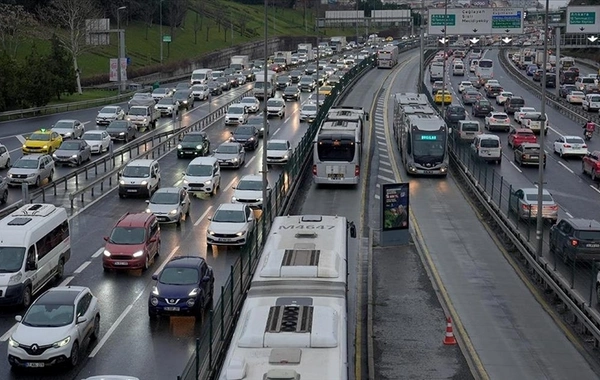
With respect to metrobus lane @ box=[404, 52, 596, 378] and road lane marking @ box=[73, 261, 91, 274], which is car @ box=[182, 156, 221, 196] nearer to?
metrobus lane @ box=[404, 52, 596, 378]

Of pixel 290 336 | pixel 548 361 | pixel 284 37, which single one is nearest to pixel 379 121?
pixel 548 361

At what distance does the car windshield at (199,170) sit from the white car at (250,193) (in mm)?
3772

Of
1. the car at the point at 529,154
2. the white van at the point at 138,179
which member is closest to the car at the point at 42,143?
the white van at the point at 138,179

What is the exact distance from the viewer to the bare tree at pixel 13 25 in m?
94.6

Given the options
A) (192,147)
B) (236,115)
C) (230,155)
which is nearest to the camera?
(230,155)

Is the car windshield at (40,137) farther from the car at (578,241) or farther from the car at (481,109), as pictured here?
the car at (481,109)

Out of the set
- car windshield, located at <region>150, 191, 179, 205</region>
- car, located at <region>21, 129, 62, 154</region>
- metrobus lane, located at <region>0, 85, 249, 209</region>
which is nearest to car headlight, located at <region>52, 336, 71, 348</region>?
car windshield, located at <region>150, 191, 179, 205</region>

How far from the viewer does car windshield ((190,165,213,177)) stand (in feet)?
149

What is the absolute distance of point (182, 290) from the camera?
25.8 m

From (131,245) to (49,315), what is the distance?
861cm

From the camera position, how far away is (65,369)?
22125 millimetres

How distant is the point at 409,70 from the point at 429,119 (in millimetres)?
75600

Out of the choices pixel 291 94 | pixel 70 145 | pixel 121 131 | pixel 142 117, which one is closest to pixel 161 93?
pixel 291 94

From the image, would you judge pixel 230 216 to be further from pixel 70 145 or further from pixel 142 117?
pixel 142 117
